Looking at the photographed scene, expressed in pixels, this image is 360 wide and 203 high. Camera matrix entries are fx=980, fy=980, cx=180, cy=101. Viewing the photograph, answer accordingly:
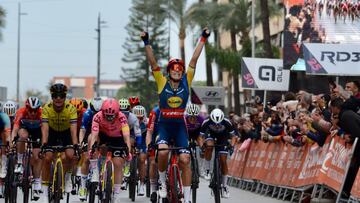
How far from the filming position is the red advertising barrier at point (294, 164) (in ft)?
50.3

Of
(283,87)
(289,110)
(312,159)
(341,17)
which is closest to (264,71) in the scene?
(283,87)

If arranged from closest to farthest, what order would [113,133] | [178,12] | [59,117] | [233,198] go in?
[113,133] < [59,117] < [233,198] < [178,12]

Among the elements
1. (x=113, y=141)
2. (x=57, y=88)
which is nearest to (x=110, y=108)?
(x=113, y=141)

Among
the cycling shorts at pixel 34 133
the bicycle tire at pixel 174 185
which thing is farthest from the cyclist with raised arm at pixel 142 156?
the bicycle tire at pixel 174 185

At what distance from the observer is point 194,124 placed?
17.8m

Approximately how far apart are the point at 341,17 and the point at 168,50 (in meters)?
75.8

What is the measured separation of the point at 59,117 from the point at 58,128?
18cm

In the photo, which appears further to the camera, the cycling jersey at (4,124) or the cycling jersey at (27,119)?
the cycling jersey at (27,119)

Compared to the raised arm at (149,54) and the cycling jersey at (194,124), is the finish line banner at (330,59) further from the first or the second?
the raised arm at (149,54)

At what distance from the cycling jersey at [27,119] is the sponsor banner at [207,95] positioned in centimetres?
1871

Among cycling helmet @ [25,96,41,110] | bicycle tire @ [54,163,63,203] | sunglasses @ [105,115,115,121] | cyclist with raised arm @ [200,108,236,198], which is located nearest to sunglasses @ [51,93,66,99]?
sunglasses @ [105,115,115,121]

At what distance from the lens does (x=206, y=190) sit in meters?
23.5

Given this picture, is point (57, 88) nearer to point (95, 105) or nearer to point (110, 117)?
point (110, 117)

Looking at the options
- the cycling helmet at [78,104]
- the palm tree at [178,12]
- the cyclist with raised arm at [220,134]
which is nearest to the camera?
the cyclist with raised arm at [220,134]
